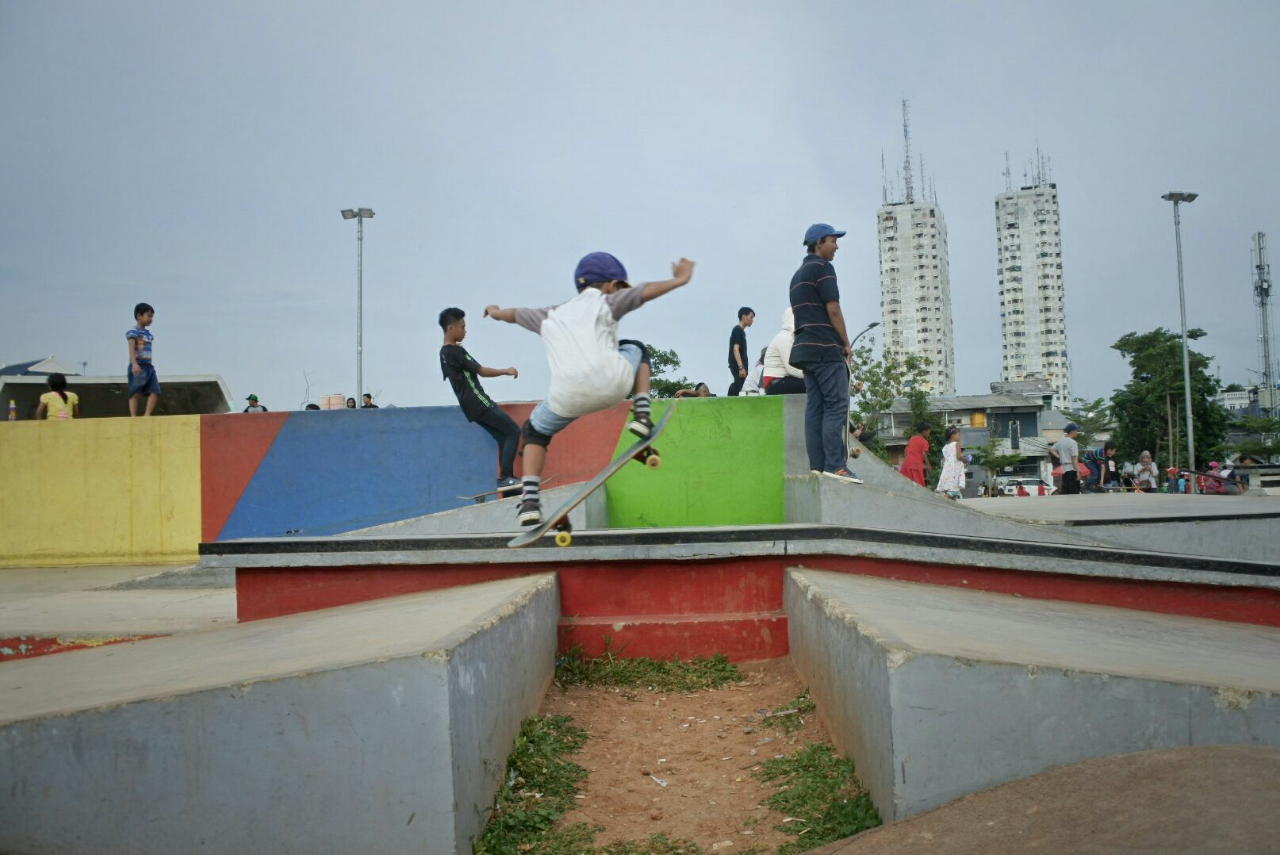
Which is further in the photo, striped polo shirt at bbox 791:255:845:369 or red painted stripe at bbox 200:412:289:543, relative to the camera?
red painted stripe at bbox 200:412:289:543

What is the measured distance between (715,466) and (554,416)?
11.6ft

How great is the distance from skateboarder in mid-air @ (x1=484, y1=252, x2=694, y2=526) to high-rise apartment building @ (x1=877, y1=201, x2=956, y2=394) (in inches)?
5858

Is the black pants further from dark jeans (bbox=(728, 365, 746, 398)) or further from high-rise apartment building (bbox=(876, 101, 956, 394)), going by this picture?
high-rise apartment building (bbox=(876, 101, 956, 394))

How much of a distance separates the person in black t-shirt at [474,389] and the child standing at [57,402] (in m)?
6.56

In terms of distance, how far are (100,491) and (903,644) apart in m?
10.4

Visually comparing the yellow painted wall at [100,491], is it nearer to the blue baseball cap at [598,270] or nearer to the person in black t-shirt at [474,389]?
the person in black t-shirt at [474,389]

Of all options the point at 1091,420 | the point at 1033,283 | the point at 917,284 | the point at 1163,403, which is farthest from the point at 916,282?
the point at 1163,403

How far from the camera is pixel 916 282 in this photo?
151500 mm

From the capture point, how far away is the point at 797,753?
13.4 ft

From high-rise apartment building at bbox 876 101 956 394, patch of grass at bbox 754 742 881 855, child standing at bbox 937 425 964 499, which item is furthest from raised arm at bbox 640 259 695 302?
high-rise apartment building at bbox 876 101 956 394

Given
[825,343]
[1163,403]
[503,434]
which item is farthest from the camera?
[1163,403]

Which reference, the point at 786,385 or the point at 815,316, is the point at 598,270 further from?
the point at 786,385

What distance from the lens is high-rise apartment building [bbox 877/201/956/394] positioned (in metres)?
151

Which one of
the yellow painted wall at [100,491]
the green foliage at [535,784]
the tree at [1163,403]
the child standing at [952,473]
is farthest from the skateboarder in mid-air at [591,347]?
the tree at [1163,403]
